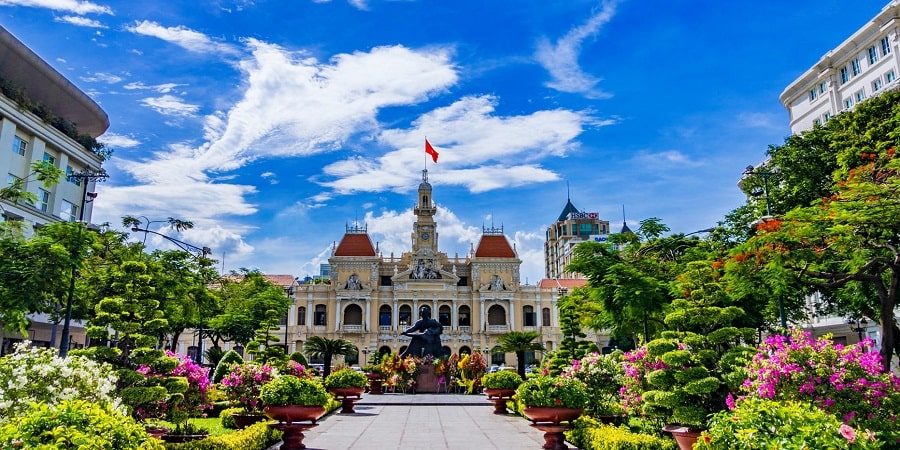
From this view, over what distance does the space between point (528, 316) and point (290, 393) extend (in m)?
56.3

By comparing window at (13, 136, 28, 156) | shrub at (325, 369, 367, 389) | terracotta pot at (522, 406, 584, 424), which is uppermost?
window at (13, 136, 28, 156)

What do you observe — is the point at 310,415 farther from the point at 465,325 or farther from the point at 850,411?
the point at 465,325

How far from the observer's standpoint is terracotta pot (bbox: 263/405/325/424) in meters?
11.3

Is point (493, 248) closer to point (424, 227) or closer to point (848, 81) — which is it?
point (424, 227)

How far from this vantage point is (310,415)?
11500 millimetres

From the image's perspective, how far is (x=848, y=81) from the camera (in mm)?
36406

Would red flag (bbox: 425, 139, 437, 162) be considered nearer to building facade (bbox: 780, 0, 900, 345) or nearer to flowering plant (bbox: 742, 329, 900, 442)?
building facade (bbox: 780, 0, 900, 345)

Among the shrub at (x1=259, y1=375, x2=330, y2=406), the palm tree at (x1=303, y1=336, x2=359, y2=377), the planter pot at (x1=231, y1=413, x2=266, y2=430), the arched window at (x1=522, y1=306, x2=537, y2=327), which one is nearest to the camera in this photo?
the shrub at (x1=259, y1=375, x2=330, y2=406)

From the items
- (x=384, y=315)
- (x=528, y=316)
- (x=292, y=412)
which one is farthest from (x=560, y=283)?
(x=292, y=412)

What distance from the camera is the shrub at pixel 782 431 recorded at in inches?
202

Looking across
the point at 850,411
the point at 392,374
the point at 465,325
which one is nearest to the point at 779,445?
the point at 850,411

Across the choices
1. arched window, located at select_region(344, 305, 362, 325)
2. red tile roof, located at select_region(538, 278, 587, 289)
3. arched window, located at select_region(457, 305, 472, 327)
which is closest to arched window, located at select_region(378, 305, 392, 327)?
arched window, located at select_region(344, 305, 362, 325)

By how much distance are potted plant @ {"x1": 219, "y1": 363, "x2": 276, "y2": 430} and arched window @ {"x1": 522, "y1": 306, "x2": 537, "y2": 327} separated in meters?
53.8

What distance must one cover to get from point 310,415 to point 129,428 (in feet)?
22.1
